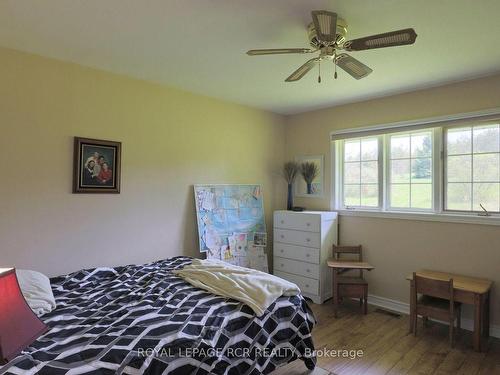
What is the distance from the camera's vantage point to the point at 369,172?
3797 millimetres

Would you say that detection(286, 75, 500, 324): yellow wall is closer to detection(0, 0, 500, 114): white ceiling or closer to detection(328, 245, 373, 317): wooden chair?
detection(0, 0, 500, 114): white ceiling

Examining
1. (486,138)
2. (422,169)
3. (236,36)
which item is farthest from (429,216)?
(236,36)

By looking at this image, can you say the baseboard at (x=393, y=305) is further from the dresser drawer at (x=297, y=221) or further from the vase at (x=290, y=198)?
the vase at (x=290, y=198)

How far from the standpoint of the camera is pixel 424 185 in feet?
11.0

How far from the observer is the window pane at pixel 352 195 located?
390cm

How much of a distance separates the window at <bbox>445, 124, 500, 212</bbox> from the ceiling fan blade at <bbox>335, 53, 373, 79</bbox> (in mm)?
1668

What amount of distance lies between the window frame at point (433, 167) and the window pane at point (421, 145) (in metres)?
0.06

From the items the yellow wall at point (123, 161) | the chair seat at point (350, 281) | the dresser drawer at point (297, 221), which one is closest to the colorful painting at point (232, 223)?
the yellow wall at point (123, 161)

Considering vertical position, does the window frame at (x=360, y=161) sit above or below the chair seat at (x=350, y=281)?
above

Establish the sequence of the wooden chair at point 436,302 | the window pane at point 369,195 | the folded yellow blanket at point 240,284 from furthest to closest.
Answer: the window pane at point 369,195, the wooden chair at point 436,302, the folded yellow blanket at point 240,284

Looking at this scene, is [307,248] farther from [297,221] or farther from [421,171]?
[421,171]

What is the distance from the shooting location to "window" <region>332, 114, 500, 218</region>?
2979 mm

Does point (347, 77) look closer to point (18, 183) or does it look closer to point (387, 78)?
point (387, 78)

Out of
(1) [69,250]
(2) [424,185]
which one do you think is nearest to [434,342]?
(2) [424,185]
